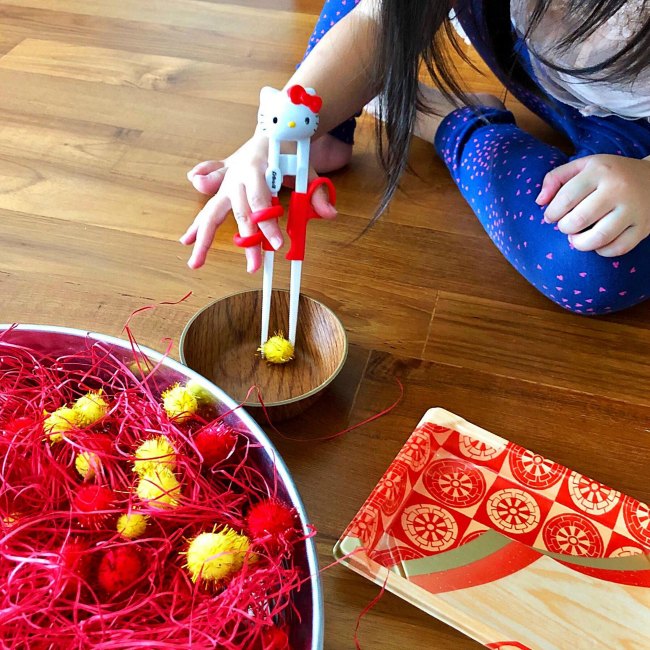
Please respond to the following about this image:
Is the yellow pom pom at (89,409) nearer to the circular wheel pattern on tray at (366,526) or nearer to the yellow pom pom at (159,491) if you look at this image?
the yellow pom pom at (159,491)

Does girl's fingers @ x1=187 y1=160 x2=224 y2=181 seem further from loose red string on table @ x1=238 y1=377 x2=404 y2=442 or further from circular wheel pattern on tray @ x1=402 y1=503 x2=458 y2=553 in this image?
circular wheel pattern on tray @ x1=402 y1=503 x2=458 y2=553

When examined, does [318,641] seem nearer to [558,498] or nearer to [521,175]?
[558,498]

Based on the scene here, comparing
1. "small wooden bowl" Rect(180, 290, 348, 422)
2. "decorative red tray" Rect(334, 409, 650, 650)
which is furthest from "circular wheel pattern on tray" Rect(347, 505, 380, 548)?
"small wooden bowl" Rect(180, 290, 348, 422)

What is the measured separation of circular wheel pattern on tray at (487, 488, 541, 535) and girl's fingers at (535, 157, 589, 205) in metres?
0.29

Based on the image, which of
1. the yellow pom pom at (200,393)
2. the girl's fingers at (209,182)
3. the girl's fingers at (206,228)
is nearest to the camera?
the yellow pom pom at (200,393)

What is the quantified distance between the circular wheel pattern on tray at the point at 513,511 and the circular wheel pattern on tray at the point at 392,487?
64mm

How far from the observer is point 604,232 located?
63cm

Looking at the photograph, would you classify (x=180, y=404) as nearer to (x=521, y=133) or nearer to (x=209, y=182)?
(x=209, y=182)

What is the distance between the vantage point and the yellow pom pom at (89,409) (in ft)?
1.53

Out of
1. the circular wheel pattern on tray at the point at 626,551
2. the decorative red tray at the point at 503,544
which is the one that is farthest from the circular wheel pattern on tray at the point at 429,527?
the circular wheel pattern on tray at the point at 626,551

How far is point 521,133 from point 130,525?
58 cm

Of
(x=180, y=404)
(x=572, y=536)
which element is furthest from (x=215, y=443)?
(x=572, y=536)

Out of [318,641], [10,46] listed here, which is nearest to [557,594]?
[318,641]

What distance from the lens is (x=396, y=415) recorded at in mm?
574
